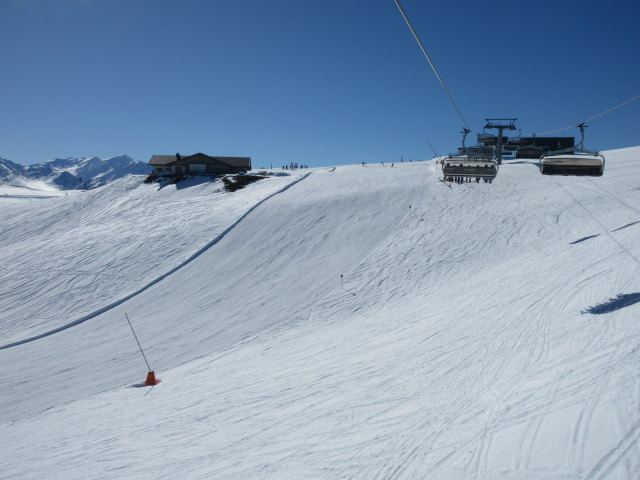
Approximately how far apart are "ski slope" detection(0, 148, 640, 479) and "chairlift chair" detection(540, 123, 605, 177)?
3.19 m

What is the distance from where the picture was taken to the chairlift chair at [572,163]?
14.6 meters

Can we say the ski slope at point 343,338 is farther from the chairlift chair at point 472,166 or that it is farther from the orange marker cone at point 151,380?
the chairlift chair at point 472,166

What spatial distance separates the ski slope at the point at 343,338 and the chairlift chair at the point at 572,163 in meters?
3.19

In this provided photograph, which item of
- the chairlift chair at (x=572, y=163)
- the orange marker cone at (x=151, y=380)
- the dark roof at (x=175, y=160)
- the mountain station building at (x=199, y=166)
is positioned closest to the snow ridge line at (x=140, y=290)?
the orange marker cone at (x=151, y=380)

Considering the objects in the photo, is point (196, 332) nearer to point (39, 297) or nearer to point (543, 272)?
point (39, 297)

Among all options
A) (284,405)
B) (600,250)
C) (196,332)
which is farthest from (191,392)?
(600,250)

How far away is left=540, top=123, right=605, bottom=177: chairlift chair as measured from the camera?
14.6 metres

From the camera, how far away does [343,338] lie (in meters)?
11.8

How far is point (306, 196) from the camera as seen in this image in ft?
99.7

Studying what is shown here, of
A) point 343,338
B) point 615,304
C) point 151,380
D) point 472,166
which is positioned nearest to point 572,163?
point 472,166

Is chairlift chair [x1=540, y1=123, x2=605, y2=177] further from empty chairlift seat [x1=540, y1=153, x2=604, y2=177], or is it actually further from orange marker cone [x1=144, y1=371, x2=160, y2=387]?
orange marker cone [x1=144, y1=371, x2=160, y2=387]

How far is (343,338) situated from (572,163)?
12.6 meters

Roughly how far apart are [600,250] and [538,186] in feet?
51.1

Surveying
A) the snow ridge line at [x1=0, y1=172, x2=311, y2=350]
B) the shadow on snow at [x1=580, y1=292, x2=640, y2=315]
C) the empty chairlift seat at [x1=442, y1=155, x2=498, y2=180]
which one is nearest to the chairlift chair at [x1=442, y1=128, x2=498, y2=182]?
the empty chairlift seat at [x1=442, y1=155, x2=498, y2=180]
